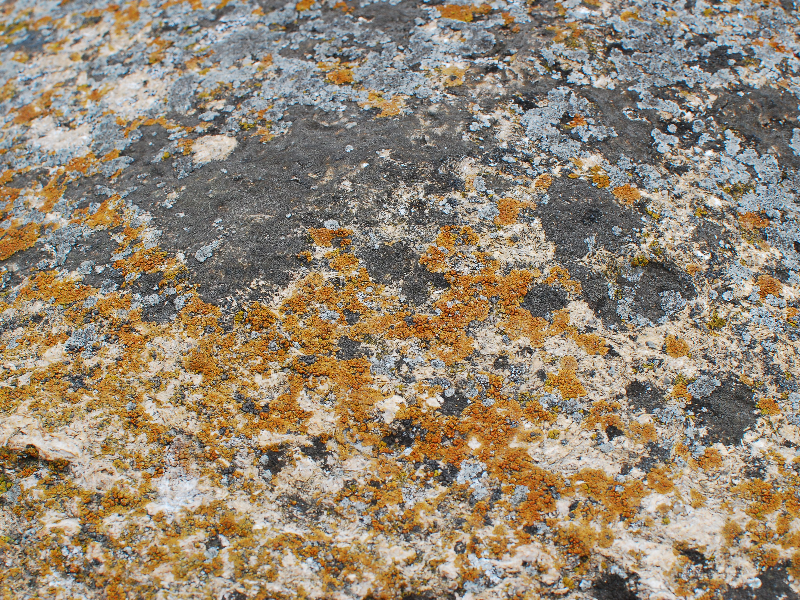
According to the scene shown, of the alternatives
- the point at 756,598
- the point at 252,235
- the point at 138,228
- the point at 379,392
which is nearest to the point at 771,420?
the point at 756,598

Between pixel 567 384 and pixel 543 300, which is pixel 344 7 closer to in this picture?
pixel 543 300

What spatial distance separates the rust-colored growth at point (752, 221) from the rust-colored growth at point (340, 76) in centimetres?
255

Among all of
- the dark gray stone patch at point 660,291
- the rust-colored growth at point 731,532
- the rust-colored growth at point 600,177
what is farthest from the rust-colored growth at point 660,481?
the rust-colored growth at point 600,177

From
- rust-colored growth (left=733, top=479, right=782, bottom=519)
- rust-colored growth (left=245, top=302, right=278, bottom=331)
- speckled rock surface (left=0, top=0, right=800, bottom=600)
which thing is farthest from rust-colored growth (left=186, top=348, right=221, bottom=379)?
rust-colored growth (left=733, top=479, right=782, bottom=519)

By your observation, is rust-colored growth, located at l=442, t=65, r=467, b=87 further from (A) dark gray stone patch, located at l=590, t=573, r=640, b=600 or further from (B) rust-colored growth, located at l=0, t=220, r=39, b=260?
(A) dark gray stone patch, located at l=590, t=573, r=640, b=600

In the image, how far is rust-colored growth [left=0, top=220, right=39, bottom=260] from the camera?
10.2 feet

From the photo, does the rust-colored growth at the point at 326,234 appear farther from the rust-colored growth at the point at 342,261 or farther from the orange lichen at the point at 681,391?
the orange lichen at the point at 681,391

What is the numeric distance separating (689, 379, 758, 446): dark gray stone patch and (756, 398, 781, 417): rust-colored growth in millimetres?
35

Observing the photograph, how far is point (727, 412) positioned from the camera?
2.51 meters

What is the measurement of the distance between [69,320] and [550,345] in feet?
8.05

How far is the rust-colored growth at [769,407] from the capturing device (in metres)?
2.50

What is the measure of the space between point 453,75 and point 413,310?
1793 millimetres

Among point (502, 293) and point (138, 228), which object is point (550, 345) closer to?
point (502, 293)

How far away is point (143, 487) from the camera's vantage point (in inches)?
93.0
